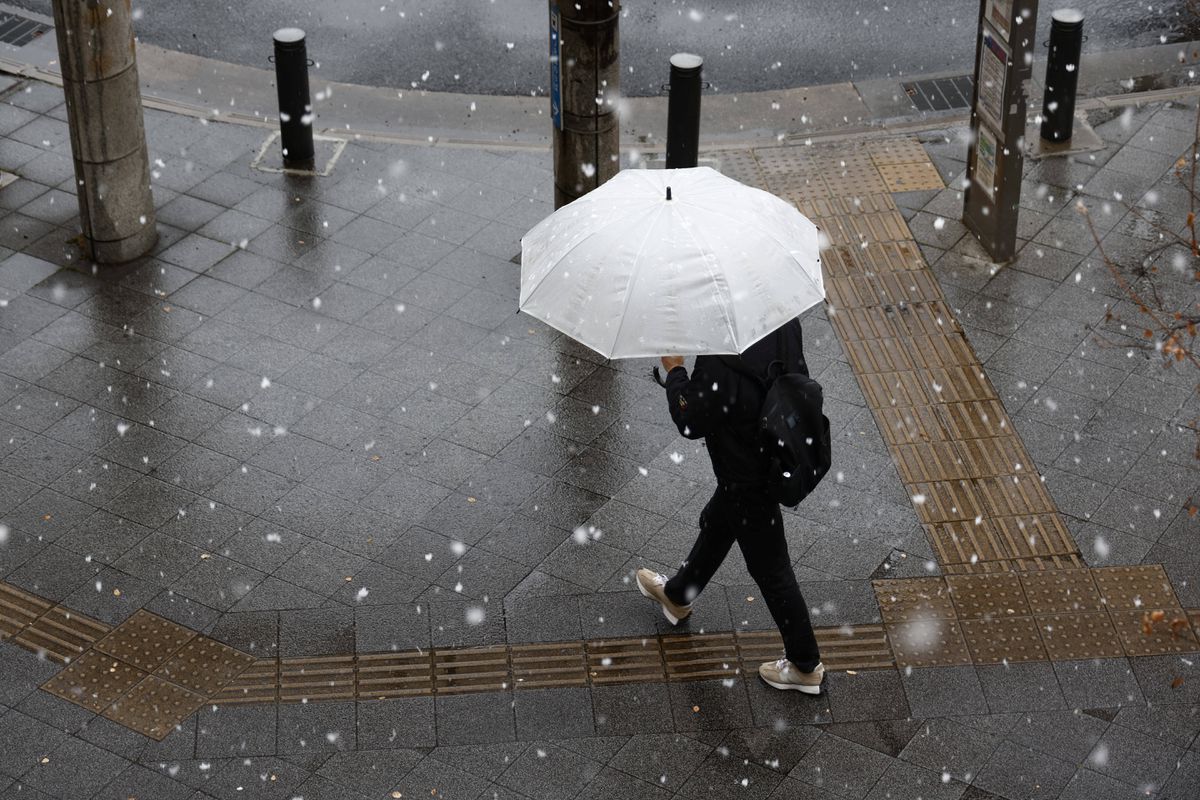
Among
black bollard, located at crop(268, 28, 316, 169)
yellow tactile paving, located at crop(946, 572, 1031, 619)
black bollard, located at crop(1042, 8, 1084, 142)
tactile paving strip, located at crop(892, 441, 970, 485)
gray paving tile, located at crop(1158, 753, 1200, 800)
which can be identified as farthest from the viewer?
black bollard, located at crop(1042, 8, 1084, 142)

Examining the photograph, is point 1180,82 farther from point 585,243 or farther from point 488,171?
point 585,243

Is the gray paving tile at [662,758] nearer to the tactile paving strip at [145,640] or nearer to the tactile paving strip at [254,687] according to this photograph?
the tactile paving strip at [254,687]

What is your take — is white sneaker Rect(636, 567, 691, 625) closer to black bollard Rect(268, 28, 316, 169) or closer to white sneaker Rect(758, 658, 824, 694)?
white sneaker Rect(758, 658, 824, 694)

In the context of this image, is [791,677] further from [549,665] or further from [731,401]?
[731,401]

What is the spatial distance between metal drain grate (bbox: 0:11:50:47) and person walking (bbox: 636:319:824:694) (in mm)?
8590

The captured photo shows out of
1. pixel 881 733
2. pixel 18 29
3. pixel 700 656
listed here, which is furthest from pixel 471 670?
pixel 18 29

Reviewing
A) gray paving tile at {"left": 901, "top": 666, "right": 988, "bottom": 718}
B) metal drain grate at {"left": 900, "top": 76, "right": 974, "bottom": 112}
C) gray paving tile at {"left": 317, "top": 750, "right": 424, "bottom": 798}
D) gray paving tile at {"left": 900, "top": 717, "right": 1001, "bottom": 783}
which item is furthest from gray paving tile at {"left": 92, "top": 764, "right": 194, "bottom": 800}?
metal drain grate at {"left": 900, "top": 76, "right": 974, "bottom": 112}

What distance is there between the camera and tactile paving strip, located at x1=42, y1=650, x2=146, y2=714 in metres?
7.42

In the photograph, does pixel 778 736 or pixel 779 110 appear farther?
pixel 779 110

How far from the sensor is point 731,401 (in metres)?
6.63

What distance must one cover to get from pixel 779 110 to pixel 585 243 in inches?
255

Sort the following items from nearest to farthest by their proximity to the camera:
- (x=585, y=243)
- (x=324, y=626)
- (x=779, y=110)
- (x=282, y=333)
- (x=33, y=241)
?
(x=585, y=243) < (x=324, y=626) < (x=282, y=333) < (x=33, y=241) < (x=779, y=110)

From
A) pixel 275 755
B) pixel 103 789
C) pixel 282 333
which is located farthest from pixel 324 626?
pixel 282 333

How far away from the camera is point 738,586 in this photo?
8.12m
